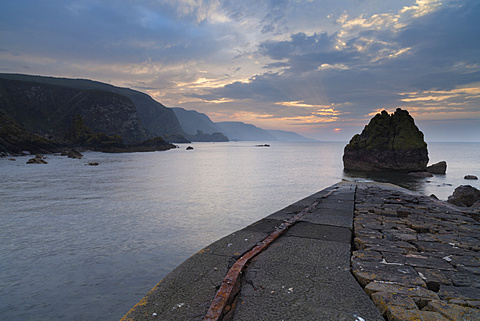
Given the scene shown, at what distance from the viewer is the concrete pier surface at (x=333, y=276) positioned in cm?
274

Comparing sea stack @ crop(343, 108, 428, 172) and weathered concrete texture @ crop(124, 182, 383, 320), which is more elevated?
sea stack @ crop(343, 108, 428, 172)

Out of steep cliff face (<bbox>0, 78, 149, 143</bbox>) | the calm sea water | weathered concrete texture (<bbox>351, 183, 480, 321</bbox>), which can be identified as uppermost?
steep cliff face (<bbox>0, 78, 149, 143</bbox>)

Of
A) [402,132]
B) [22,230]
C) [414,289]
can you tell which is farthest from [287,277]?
[402,132]

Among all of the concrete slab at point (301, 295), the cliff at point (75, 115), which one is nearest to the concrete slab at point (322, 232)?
the concrete slab at point (301, 295)

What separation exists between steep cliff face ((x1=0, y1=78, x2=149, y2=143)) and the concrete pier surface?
126624 mm

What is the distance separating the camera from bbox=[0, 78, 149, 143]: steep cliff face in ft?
361

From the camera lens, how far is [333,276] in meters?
3.58

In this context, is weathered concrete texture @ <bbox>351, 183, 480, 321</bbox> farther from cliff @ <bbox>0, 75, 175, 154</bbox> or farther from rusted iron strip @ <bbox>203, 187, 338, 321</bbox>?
cliff @ <bbox>0, 75, 175, 154</bbox>

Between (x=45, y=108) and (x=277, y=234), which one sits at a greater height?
(x=45, y=108)

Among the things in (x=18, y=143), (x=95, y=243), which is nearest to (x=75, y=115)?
(x=18, y=143)

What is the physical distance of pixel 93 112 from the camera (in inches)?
4860

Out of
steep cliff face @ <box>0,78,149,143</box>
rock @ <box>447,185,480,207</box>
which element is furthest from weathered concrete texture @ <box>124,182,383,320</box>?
steep cliff face @ <box>0,78,149,143</box>

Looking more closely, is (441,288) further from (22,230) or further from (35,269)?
(22,230)

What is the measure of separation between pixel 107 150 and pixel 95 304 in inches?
3416
